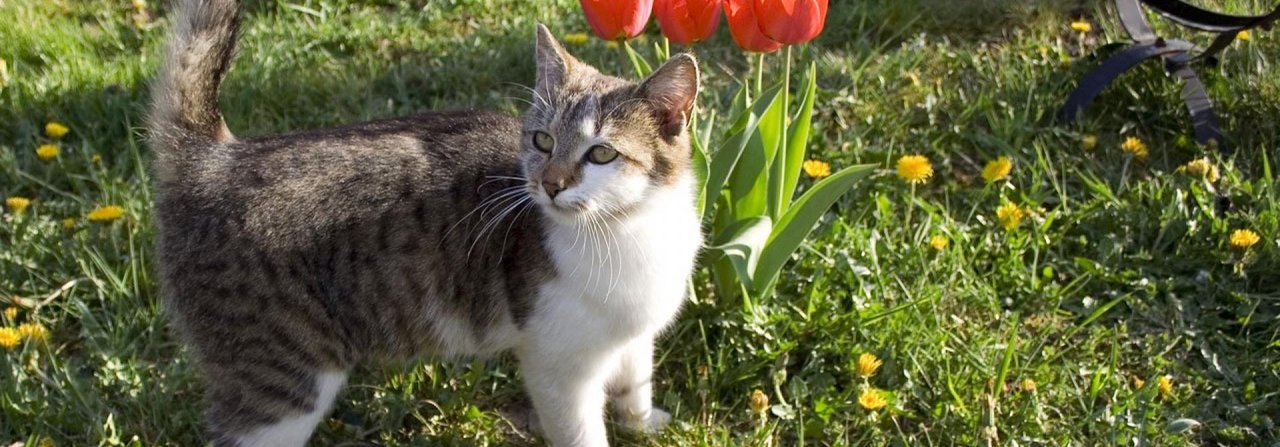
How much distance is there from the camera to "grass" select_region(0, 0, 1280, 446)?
2.69 metres

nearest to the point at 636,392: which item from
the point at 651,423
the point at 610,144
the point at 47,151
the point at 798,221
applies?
the point at 651,423

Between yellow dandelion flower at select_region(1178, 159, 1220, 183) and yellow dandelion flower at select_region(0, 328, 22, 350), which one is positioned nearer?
yellow dandelion flower at select_region(0, 328, 22, 350)

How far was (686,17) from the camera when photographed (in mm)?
2270

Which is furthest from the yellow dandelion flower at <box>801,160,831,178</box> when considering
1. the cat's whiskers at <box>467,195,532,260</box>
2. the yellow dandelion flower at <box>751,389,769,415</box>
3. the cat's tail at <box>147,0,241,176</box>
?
the cat's tail at <box>147,0,241,176</box>

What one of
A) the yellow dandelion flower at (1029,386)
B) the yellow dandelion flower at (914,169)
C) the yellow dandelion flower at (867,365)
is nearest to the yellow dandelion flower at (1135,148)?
the yellow dandelion flower at (914,169)

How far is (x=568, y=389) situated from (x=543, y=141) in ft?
1.83

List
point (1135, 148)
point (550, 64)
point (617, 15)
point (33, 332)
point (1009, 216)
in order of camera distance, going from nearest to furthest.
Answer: point (617, 15) < point (550, 64) < point (33, 332) < point (1009, 216) < point (1135, 148)

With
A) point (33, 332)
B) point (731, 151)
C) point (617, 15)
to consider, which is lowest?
point (33, 332)

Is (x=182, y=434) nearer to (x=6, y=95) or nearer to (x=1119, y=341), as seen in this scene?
(x=6, y=95)

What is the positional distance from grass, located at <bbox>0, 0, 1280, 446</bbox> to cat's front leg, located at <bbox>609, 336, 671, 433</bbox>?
5 centimetres

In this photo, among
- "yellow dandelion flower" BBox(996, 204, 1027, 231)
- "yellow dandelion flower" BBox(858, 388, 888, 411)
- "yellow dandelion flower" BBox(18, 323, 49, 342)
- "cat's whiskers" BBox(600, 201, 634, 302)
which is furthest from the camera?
"yellow dandelion flower" BBox(996, 204, 1027, 231)

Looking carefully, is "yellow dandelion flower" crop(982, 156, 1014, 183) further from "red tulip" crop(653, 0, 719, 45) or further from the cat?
"red tulip" crop(653, 0, 719, 45)

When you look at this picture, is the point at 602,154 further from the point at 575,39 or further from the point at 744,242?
the point at 575,39

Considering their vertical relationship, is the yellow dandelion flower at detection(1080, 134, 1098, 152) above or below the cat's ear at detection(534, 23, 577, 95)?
below
